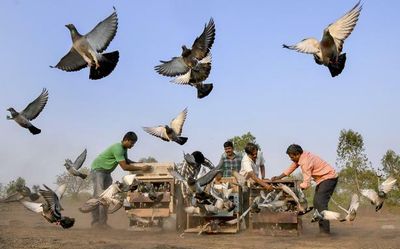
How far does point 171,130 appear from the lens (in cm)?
1057

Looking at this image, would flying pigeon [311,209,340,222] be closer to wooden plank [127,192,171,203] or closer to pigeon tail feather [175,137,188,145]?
wooden plank [127,192,171,203]

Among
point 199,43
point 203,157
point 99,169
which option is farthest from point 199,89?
point 99,169

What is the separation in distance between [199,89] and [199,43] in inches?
35.2

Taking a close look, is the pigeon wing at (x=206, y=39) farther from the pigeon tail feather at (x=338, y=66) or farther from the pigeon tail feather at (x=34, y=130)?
the pigeon tail feather at (x=34, y=130)

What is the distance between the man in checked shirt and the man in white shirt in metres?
0.59

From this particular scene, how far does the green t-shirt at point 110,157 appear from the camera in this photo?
9.93 m

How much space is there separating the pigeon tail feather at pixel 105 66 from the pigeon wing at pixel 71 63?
22.6 inches

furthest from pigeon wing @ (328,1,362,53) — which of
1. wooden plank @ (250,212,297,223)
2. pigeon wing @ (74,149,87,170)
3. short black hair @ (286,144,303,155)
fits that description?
pigeon wing @ (74,149,87,170)

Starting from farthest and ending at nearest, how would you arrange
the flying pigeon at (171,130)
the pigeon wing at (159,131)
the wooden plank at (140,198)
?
1. the pigeon wing at (159,131)
2. the flying pigeon at (171,130)
3. the wooden plank at (140,198)

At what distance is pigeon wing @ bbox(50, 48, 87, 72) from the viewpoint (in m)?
8.75

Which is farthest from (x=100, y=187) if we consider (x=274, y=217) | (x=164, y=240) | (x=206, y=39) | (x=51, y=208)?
(x=206, y=39)

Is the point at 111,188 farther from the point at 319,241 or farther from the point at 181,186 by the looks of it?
the point at 319,241

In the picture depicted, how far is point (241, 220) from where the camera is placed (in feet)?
30.8

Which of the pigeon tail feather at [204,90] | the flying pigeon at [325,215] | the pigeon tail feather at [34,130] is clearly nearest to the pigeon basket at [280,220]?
the flying pigeon at [325,215]
